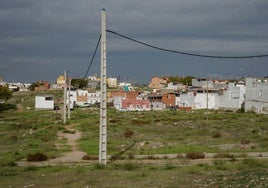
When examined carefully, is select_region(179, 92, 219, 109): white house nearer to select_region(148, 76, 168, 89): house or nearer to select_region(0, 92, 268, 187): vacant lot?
select_region(0, 92, 268, 187): vacant lot

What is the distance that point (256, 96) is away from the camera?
78.2 meters

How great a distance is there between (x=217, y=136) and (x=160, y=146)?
7.87m

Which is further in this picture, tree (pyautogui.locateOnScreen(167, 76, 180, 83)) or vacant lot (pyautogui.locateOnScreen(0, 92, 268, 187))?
tree (pyautogui.locateOnScreen(167, 76, 180, 83))

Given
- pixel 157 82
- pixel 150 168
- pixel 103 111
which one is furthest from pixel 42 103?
pixel 157 82

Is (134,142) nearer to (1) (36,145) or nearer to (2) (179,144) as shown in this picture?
(2) (179,144)

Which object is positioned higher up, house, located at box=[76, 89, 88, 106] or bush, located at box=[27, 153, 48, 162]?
house, located at box=[76, 89, 88, 106]

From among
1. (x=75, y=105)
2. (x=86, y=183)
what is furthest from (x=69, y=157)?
(x=75, y=105)

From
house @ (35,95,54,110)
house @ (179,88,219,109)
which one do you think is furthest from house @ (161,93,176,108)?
house @ (35,95,54,110)

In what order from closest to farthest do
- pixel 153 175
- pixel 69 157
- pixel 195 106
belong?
pixel 153 175 < pixel 69 157 < pixel 195 106

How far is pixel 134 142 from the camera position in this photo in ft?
107

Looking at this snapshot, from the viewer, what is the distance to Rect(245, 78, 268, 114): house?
7631 cm

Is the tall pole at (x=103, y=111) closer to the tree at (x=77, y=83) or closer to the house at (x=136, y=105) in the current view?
the house at (x=136, y=105)

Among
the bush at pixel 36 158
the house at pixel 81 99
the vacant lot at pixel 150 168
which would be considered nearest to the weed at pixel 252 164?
the vacant lot at pixel 150 168

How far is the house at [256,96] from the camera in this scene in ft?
250
